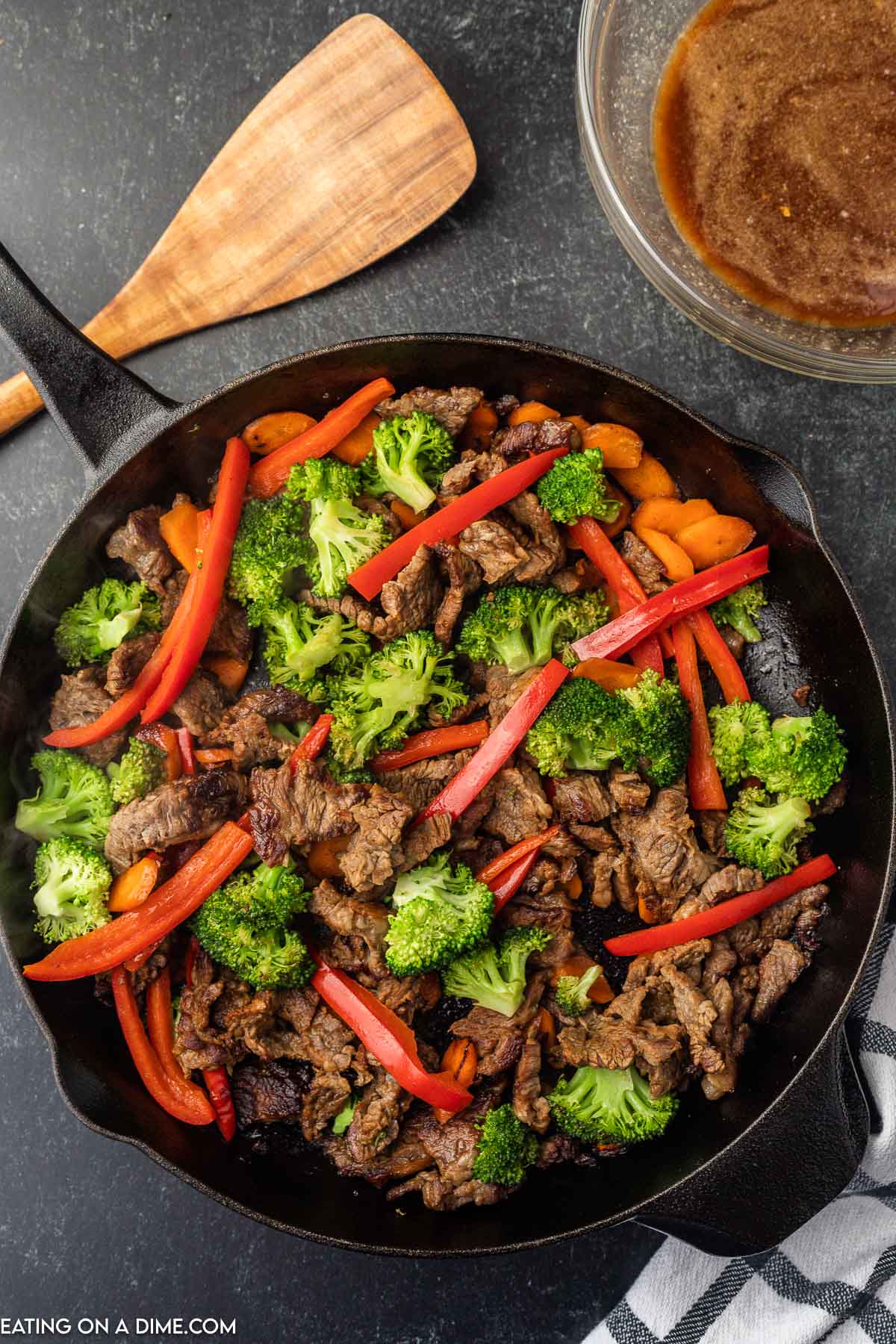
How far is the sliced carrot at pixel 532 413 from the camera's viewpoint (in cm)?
355

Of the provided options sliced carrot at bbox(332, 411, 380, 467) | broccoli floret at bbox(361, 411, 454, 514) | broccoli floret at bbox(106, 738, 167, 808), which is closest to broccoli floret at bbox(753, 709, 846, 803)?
broccoli floret at bbox(361, 411, 454, 514)

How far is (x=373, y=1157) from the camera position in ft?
11.4

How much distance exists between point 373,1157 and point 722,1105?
1.14 meters

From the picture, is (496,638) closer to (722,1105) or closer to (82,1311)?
(722,1105)

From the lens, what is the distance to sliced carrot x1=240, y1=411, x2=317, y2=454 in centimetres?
349

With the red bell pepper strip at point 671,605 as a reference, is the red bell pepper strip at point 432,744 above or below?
above

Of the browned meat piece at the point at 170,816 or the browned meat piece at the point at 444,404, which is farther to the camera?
the browned meat piece at the point at 444,404

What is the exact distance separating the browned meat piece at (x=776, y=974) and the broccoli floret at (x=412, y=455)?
6.05 feet

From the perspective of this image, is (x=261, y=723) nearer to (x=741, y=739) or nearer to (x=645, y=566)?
(x=645, y=566)

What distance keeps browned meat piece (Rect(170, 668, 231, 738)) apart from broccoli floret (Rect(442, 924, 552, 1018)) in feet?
3.64

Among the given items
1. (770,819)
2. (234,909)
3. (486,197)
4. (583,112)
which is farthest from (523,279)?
(234,909)

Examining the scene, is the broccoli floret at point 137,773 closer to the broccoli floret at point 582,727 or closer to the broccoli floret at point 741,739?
the broccoli floret at point 582,727

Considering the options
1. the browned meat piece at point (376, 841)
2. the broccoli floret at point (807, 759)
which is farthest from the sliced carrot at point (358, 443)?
the broccoli floret at point (807, 759)

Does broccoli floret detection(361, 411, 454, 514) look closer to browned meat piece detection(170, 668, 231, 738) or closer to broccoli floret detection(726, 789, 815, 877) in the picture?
browned meat piece detection(170, 668, 231, 738)
